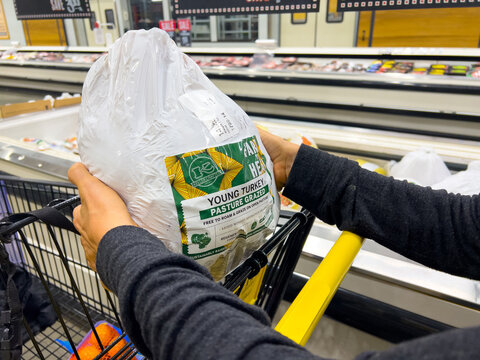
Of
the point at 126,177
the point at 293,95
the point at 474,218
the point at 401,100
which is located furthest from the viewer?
the point at 293,95

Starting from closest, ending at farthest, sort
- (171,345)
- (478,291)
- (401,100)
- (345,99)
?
(171,345) → (478,291) → (401,100) → (345,99)

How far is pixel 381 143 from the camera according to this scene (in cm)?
195

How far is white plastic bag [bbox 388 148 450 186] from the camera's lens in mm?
1644

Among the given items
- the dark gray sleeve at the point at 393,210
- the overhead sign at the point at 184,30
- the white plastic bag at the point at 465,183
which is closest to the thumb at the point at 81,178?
the dark gray sleeve at the point at 393,210

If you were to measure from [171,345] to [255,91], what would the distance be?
8.15 feet

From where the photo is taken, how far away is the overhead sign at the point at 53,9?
384 cm

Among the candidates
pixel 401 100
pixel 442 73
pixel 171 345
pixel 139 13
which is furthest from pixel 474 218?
pixel 139 13

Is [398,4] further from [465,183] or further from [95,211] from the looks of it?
[95,211]

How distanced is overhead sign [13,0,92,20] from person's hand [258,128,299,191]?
3696 millimetres

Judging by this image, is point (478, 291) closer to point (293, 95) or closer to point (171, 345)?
point (171, 345)

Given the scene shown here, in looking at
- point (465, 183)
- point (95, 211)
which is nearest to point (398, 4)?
point (465, 183)

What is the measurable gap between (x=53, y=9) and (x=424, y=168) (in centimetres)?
415

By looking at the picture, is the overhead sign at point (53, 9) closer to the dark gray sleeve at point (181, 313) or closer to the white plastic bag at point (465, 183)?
the white plastic bag at point (465, 183)

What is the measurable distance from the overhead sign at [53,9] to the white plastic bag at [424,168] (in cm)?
362
